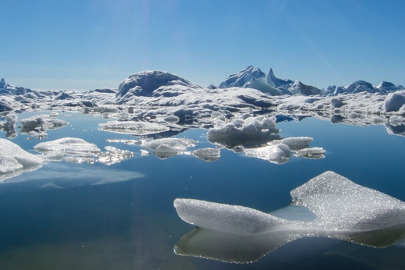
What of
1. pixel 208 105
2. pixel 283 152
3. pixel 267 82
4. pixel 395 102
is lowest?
pixel 283 152

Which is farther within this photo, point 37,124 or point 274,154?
point 37,124

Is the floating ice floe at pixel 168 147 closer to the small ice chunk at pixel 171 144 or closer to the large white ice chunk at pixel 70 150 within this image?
the small ice chunk at pixel 171 144

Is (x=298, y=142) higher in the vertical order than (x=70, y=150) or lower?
higher

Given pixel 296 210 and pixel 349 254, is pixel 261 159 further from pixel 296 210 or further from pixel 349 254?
pixel 349 254

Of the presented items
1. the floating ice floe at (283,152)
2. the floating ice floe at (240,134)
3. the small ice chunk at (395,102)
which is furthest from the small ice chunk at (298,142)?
the small ice chunk at (395,102)

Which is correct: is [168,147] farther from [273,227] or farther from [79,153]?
[273,227]

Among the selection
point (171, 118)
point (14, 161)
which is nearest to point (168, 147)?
point (14, 161)

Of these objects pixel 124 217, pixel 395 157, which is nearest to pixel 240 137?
pixel 395 157

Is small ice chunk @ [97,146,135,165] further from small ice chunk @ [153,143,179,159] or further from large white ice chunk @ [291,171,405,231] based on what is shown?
large white ice chunk @ [291,171,405,231]
